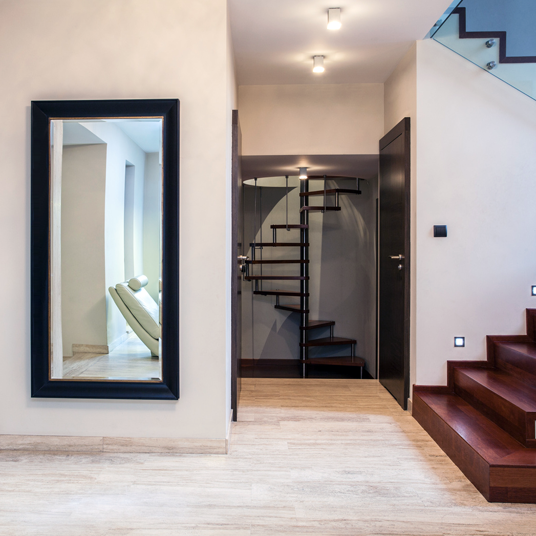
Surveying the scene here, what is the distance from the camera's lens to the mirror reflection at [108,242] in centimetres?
244

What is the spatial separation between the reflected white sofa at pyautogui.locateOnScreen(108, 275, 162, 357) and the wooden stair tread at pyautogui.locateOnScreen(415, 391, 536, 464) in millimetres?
1757

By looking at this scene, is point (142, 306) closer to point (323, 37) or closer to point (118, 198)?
point (118, 198)

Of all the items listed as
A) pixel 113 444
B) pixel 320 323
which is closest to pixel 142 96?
pixel 113 444

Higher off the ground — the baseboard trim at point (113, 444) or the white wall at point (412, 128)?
the white wall at point (412, 128)

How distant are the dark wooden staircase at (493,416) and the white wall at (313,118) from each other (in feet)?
6.71

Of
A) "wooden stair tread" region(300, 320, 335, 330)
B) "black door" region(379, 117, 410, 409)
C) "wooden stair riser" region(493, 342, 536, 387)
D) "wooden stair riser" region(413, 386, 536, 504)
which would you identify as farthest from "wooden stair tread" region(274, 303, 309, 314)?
"wooden stair riser" region(493, 342, 536, 387)

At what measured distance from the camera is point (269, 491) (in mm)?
2047

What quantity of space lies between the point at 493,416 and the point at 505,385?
0.23m

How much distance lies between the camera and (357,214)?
18.3 feet

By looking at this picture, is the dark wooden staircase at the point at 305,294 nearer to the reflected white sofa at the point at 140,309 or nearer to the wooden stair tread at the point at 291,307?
the wooden stair tread at the point at 291,307

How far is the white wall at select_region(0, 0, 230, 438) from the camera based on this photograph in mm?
2441

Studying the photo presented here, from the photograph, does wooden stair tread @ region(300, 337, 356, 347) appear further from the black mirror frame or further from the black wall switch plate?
the black mirror frame

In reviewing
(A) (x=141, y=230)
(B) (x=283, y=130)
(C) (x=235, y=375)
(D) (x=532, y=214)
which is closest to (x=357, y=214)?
(B) (x=283, y=130)

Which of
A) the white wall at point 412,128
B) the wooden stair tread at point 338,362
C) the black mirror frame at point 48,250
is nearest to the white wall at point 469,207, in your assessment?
the white wall at point 412,128
